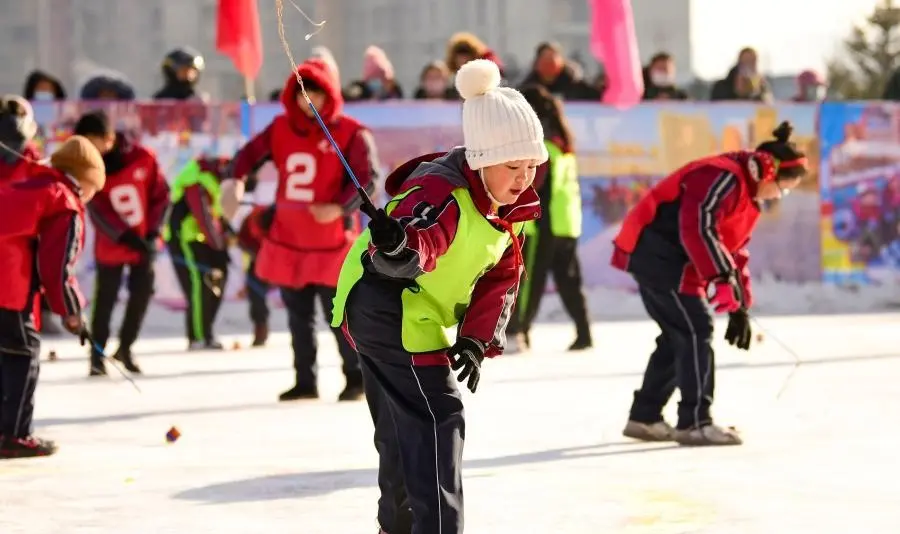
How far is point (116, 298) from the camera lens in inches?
437

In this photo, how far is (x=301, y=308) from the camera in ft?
30.4

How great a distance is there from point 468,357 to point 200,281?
8.66m

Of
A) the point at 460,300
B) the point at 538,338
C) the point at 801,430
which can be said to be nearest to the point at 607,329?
the point at 538,338

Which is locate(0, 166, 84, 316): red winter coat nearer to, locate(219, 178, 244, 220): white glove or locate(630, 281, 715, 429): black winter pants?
locate(219, 178, 244, 220): white glove

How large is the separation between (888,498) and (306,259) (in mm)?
3901

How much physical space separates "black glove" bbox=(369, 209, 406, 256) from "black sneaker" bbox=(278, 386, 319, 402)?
507 centimetres

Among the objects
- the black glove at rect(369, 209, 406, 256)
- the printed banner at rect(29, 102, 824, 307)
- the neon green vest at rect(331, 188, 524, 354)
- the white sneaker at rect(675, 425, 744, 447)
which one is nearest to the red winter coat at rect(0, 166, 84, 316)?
the neon green vest at rect(331, 188, 524, 354)

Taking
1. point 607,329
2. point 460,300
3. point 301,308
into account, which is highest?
point 460,300

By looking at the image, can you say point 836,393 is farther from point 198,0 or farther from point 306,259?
point 198,0

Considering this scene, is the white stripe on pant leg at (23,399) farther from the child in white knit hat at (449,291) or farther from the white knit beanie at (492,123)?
the white knit beanie at (492,123)

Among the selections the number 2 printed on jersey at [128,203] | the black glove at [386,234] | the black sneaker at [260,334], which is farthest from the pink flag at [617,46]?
the black glove at [386,234]

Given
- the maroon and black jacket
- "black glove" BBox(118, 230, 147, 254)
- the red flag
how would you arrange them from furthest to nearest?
the red flag → "black glove" BBox(118, 230, 147, 254) → the maroon and black jacket

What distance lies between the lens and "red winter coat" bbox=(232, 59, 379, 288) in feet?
29.8

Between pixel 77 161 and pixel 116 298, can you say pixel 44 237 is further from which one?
pixel 116 298
